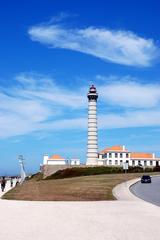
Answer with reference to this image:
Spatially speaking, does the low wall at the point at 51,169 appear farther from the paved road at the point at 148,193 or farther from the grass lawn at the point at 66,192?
the paved road at the point at 148,193

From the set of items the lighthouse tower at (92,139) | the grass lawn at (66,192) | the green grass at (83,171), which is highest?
the lighthouse tower at (92,139)

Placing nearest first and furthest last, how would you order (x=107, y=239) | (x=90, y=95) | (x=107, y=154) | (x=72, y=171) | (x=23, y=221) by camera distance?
(x=107, y=239) < (x=23, y=221) < (x=72, y=171) < (x=90, y=95) < (x=107, y=154)

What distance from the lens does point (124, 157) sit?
126125 mm

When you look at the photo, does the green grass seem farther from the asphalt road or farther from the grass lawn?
the asphalt road

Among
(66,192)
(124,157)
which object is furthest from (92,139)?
(66,192)

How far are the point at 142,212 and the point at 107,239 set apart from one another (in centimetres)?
731

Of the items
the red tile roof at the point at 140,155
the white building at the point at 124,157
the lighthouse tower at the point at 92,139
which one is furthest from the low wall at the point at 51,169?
the red tile roof at the point at 140,155

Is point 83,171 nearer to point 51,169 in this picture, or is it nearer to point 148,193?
point 51,169

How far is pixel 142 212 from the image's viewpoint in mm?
18484

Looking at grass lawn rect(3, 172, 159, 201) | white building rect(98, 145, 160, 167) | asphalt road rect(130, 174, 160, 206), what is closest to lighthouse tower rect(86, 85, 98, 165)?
white building rect(98, 145, 160, 167)

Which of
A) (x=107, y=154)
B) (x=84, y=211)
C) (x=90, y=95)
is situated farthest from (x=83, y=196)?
(x=107, y=154)

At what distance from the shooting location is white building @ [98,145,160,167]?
124812 mm

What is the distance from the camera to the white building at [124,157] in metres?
125

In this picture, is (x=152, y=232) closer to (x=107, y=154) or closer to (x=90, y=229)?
(x=90, y=229)
